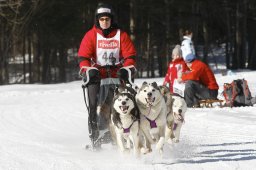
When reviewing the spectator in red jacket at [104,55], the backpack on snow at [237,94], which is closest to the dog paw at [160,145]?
the spectator in red jacket at [104,55]

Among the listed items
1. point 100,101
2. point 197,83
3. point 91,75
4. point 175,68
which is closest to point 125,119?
point 91,75

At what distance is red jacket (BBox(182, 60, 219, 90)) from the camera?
14156mm

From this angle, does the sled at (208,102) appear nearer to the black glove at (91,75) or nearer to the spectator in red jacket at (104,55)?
the spectator in red jacket at (104,55)

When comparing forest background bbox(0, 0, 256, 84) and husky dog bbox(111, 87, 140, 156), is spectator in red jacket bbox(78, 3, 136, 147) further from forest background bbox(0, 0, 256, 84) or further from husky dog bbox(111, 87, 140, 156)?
forest background bbox(0, 0, 256, 84)

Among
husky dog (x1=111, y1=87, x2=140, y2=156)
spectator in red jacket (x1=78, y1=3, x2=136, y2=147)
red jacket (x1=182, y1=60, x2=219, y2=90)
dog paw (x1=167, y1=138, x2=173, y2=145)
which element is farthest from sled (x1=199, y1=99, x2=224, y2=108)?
husky dog (x1=111, y1=87, x2=140, y2=156)

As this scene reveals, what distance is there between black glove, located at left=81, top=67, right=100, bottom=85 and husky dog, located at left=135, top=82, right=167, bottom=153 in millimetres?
703

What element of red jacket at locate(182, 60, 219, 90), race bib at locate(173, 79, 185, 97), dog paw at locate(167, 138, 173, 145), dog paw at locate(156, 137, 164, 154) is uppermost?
red jacket at locate(182, 60, 219, 90)

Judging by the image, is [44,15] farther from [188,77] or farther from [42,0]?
[188,77]

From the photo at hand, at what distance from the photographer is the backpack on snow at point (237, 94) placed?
1412cm

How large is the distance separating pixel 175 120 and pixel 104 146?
116cm

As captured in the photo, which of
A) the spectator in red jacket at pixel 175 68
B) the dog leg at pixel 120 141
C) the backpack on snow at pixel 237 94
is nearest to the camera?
the dog leg at pixel 120 141

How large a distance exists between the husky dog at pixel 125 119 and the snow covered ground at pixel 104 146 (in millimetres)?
238

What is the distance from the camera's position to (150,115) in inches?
278

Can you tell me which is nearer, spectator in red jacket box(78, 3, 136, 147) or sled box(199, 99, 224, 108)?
spectator in red jacket box(78, 3, 136, 147)
